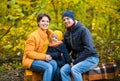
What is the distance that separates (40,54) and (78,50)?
29.7 inches

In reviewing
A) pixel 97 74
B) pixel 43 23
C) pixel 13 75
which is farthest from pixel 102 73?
Result: pixel 13 75

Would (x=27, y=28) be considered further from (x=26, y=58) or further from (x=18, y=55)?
(x=26, y=58)

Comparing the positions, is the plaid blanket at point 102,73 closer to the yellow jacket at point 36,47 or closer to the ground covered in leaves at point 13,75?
the yellow jacket at point 36,47

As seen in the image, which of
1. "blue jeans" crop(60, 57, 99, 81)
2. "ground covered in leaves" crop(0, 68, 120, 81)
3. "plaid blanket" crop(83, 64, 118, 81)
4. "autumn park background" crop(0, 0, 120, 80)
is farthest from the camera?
"autumn park background" crop(0, 0, 120, 80)

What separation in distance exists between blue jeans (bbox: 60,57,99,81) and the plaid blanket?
273 millimetres

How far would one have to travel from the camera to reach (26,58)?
6.27m

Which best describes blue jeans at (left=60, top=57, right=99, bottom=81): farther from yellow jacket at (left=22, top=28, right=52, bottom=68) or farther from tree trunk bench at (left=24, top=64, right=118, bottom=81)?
yellow jacket at (left=22, top=28, right=52, bottom=68)

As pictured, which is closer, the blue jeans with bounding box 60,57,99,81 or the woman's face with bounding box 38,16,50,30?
the blue jeans with bounding box 60,57,99,81

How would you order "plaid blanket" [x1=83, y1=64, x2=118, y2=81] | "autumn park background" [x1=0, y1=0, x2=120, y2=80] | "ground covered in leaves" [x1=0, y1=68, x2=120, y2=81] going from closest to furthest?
"plaid blanket" [x1=83, y1=64, x2=118, y2=81]
"ground covered in leaves" [x1=0, y1=68, x2=120, y2=81]
"autumn park background" [x1=0, y1=0, x2=120, y2=80]

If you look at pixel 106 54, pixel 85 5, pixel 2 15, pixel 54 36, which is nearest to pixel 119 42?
pixel 106 54

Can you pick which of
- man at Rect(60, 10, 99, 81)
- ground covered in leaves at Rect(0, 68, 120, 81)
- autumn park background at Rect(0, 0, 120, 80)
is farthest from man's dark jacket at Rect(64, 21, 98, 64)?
autumn park background at Rect(0, 0, 120, 80)

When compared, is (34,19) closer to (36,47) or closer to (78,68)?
(36,47)

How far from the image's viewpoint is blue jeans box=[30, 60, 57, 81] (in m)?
6.10

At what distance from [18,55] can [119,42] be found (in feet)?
9.29
